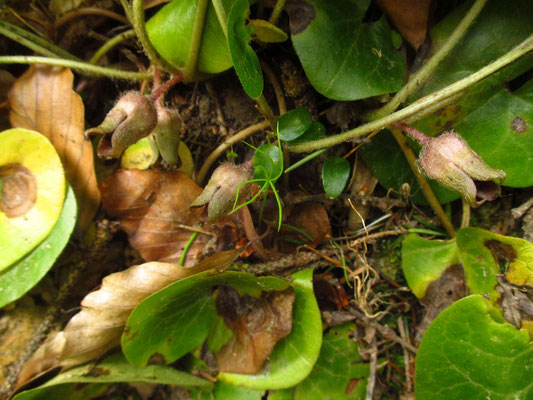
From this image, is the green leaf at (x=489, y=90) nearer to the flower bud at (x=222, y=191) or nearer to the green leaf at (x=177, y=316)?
the flower bud at (x=222, y=191)

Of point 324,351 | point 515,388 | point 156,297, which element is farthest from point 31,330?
point 515,388

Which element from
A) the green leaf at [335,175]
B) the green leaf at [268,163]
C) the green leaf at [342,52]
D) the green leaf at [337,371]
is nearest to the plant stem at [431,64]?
the green leaf at [342,52]

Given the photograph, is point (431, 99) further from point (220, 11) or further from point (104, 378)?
point (104, 378)

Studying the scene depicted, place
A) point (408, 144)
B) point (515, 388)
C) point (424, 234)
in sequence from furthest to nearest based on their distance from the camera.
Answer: point (424, 234), point (408, 144), point (515, 388)

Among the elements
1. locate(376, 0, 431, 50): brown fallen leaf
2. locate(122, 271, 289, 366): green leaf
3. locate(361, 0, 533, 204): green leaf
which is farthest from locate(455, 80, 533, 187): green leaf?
locate(122, 271, 289, 366): green leaf

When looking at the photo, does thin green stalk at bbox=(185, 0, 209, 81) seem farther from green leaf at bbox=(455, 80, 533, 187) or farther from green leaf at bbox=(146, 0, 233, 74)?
green leaf at bbox=(455, 80, 533, 187)

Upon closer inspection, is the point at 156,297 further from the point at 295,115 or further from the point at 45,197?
the point at 295,115
